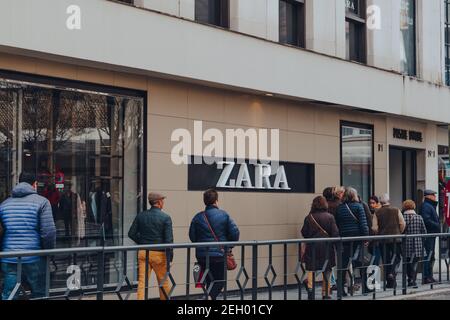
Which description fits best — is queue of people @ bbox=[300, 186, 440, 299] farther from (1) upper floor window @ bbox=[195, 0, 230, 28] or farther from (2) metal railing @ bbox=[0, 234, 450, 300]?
(1) upper floor window @ bbox=[195, 0, 230, 28]

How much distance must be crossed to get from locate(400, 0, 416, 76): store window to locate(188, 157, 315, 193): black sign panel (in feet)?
15.9

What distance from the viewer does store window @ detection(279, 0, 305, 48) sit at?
1738 cm

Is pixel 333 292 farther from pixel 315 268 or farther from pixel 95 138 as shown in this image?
pixel 95 138

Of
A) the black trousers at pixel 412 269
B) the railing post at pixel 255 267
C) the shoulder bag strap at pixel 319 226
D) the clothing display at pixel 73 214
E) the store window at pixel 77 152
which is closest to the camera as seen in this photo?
the railing post at pixel 255 267

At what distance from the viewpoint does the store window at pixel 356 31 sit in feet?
62.8

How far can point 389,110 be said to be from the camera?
1911cm

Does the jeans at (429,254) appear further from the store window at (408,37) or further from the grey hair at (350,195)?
the store window at (408,37)

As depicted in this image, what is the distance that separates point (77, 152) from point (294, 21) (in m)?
6.10

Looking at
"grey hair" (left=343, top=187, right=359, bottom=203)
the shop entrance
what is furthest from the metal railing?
the shop entrance

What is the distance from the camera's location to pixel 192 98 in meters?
15.0

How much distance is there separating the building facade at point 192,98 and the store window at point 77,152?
0.02 m

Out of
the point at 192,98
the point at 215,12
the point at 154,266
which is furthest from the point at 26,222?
the point at 215,12

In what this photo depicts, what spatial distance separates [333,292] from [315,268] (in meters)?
0.45

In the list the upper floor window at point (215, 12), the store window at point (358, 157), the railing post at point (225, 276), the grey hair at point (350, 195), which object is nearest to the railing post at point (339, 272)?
the railing post at point (225, 276)
